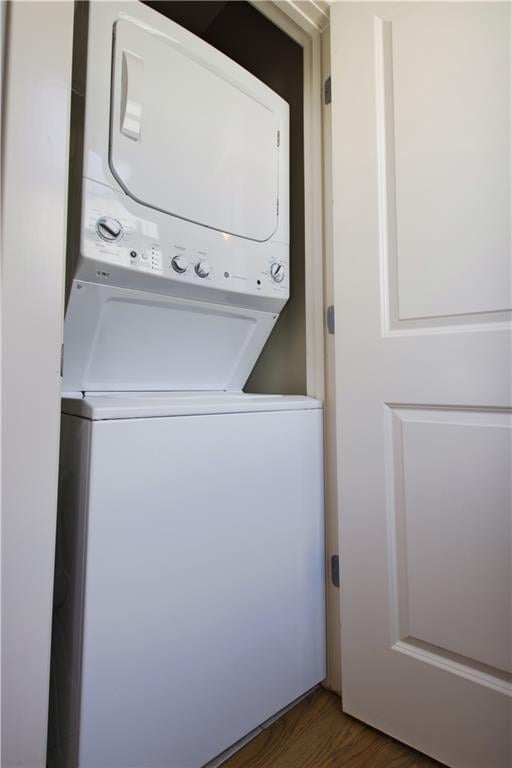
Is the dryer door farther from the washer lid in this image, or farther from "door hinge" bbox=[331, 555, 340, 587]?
"door hinge" bbox=[331, 555, 340, 587]

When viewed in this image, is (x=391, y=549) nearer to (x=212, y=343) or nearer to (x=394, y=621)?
(x=394, y=621)

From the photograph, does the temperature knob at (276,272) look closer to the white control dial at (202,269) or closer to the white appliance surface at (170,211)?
the white appliance surface at (170,211)

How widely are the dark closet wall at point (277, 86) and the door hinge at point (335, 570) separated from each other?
1.86 feet

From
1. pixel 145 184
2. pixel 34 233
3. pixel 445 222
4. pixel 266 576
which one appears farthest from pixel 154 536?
pixel 445 222

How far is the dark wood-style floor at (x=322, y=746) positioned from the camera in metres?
1.04

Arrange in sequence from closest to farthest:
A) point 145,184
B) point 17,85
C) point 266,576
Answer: point 17,85 → point 145,184 → point 266,576

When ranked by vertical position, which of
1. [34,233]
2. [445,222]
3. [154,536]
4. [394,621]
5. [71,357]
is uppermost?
[445,222]

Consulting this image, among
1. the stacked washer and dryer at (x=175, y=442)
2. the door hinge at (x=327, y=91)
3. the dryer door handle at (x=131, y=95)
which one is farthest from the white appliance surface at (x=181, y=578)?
the door hinge at (x=327, y=91)

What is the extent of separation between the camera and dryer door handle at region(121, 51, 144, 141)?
3.24 ft

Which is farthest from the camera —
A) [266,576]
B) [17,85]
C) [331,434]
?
[331,434]

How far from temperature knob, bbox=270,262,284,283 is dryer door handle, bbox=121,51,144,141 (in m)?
0.52

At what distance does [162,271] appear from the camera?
1.05 meters

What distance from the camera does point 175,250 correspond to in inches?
42.4

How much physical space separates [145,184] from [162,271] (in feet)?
0.70
